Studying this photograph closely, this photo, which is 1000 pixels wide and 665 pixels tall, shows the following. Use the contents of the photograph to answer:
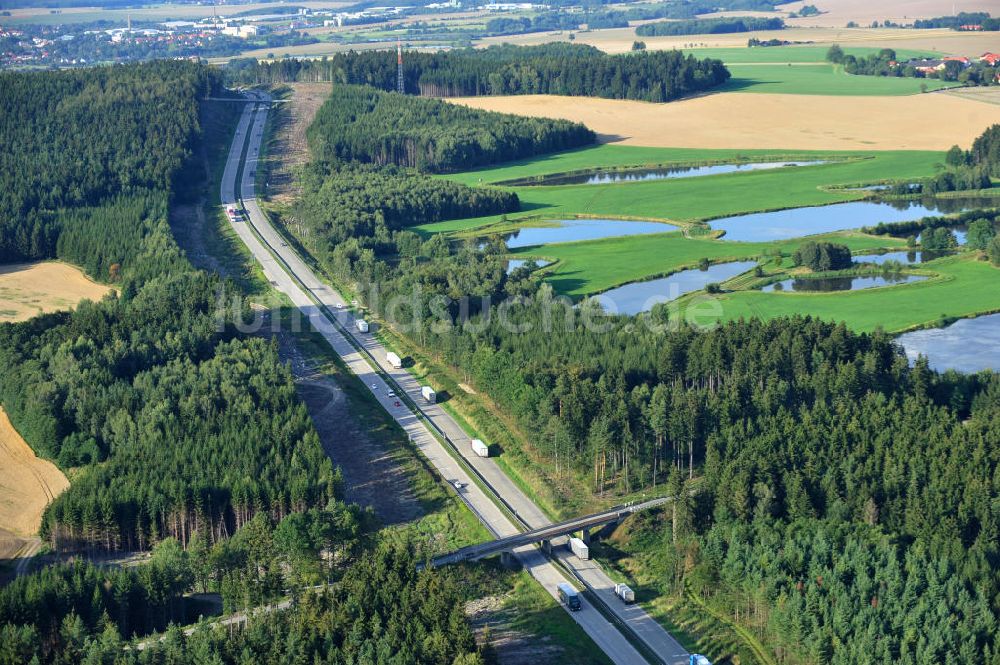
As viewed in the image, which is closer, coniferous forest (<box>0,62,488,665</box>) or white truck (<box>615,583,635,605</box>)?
coniferous forest (<box>0,62,488,665</box>)

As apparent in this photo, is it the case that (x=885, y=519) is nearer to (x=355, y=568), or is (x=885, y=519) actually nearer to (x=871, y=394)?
(x=871, y=394)

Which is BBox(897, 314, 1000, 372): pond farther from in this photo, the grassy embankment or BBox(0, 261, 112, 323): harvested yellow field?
BBox(0, 261, 112, 323): harvested yellow field

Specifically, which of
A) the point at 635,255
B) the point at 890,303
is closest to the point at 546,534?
the point at 890,303

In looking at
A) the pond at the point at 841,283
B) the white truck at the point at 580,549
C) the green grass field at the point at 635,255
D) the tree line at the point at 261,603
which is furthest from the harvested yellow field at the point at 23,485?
the pond at the point at 841,283

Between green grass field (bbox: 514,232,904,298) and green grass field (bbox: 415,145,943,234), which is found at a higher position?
green grass field (bbox: 415,145,943,234)

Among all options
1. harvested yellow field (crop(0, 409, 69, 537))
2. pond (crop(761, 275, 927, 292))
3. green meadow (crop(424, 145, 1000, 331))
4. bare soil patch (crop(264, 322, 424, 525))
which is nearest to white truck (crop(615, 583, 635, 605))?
bare soil patch (crop(264, 322, 424, 525))

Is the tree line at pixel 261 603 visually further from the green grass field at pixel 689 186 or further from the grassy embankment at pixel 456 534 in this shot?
the green grass field at pixel 689 186
